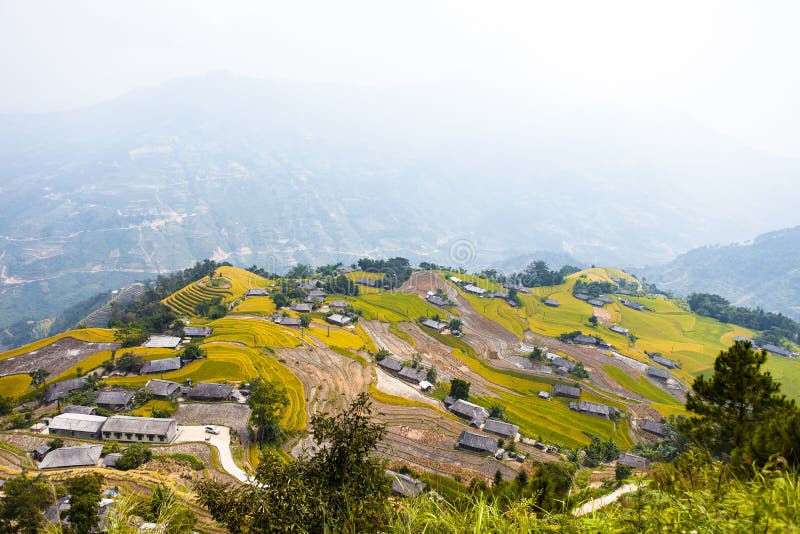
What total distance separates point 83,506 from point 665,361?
76354 millimetres

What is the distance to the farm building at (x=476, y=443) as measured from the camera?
36.6 m

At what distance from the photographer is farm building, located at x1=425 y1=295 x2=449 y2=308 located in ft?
261

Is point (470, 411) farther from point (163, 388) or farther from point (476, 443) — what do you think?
point (163, 388)

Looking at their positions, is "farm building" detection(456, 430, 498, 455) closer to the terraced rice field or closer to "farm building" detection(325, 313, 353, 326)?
the terraced rice field

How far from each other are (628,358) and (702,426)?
54.1 m

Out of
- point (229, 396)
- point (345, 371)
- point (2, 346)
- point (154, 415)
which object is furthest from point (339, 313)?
point (2, 346)

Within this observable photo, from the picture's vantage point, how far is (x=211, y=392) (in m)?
40.4

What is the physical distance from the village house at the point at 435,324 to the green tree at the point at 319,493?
191 feet

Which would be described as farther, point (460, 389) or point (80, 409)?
point (460, 389)

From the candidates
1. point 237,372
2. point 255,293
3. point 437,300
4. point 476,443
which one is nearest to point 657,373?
point 476,443

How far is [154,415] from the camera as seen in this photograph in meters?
36.5

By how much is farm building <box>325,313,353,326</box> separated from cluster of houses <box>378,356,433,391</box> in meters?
13.9

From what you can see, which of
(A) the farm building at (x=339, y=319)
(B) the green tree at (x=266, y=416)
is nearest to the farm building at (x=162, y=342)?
(B) the green tree at (x=266, y=416)

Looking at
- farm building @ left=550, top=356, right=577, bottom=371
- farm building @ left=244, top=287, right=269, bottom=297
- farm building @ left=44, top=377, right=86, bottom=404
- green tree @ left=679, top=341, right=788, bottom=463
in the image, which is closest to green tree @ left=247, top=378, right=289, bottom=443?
farm building @ left=44, top=377, right=86, bottom=404
